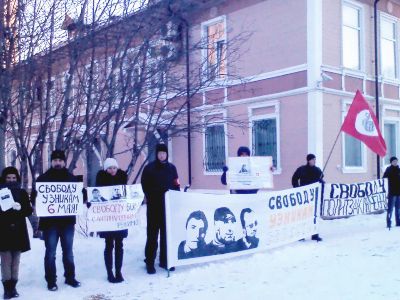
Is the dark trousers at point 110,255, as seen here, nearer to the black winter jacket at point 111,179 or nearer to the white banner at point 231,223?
the black winter jacket at point 111,179

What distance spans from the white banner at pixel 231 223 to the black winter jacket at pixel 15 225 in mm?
1970

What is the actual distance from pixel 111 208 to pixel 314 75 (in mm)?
9663

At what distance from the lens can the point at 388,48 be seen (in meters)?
19.1

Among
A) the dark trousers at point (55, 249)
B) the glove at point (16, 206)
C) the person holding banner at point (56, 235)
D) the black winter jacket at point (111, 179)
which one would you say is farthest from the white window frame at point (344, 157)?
the glove at point (16, 206)

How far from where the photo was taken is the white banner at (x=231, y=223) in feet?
26.6

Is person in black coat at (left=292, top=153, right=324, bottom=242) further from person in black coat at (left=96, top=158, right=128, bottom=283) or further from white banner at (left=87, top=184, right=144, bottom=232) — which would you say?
person in black coat at (left=96, top=158, right=128, bottom=283)

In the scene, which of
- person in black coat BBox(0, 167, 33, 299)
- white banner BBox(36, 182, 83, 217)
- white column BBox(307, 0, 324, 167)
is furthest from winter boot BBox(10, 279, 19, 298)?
white column BBox(307, 0, 324, 167)

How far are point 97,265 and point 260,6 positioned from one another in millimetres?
11397

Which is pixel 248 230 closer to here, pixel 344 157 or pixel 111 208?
pixel 111 208

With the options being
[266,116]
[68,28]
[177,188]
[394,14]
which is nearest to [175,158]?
[266,116]

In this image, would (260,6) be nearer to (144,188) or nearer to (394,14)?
(394,14)

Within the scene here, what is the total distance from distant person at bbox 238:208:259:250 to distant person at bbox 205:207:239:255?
0.57 feet

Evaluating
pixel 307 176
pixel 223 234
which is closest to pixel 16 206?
A: pixel 223 234

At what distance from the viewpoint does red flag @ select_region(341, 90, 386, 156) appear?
11.8 meters
